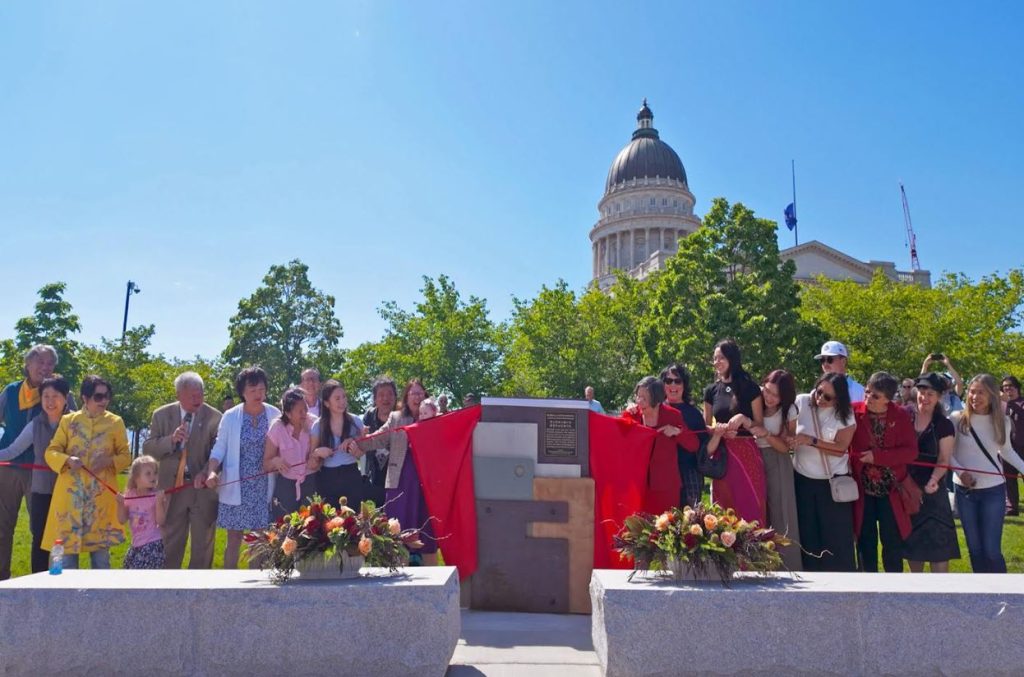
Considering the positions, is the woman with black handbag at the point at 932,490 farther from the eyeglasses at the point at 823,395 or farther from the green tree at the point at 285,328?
the green tree at the point at 285,328

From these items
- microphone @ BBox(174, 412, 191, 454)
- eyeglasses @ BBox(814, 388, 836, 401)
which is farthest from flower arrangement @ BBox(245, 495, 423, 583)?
eyeglasses @ BBox(814, 388, 836, 401)

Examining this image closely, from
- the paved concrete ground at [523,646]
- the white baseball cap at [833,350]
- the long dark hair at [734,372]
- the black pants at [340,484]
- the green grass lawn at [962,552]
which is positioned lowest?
the paved concrete ground at [523,646]

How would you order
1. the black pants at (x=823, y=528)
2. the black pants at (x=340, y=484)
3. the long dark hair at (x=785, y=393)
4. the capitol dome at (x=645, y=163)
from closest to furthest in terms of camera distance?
the black pants at (x=823, y=528) < the long dark hair at (x=785, y=393) < the black pants at (x=340, y=484) < the capitol dome at (x=645, y=163)

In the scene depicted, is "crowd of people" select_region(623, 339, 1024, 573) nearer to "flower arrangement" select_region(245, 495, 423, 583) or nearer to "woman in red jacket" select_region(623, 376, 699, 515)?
"woman in red jacket" select_region(623, 376, 699, 515)

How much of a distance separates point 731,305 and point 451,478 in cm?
2875

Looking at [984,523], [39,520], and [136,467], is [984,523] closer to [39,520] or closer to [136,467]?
[136,467]

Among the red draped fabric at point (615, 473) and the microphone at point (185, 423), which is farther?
the microphone at point (185, 423)

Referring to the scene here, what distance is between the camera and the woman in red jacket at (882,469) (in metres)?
6.51

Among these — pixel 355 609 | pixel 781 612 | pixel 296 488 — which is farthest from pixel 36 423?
pixel 781 612

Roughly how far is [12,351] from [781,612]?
43674mm

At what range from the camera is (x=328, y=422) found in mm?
7238

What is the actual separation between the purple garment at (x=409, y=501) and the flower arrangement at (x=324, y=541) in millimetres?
1811

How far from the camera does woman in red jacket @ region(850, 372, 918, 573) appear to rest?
21.4 ft

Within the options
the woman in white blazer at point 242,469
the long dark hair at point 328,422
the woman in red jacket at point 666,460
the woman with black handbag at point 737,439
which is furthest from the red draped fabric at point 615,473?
the woman in white blazer at point 242,469
